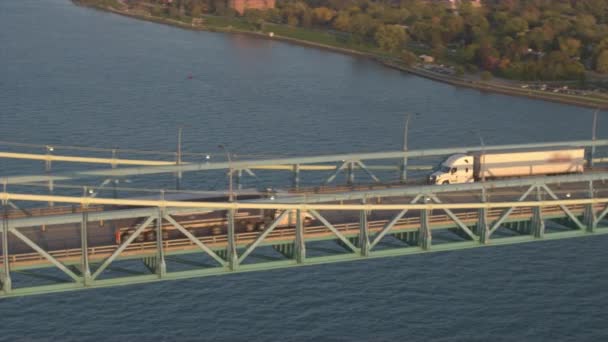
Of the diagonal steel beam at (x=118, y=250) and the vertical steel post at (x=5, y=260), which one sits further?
the diagonal steel beam at (x=118, y=250)

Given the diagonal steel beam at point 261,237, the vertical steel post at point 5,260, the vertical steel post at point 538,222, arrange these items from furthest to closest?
the vertical steel post at point 538,222
the diagonal steel beam at point 261,237
the vertical steel post at point 5,260

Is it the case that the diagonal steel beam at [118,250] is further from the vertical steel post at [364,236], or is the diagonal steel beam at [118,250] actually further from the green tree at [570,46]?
the green tree at [570,46]

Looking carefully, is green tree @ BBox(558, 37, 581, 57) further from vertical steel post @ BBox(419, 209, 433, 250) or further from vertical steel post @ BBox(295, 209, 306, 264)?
vertical steel post @ BBox(295, 209, 306, 264)

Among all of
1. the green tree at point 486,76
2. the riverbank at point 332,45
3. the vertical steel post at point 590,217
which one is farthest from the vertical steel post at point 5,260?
the green tree at point 486,76

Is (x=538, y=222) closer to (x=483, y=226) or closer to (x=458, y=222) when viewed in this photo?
(x=483, y=226)

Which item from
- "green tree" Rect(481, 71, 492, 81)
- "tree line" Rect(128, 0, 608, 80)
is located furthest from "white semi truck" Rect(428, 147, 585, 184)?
"tree line" Rect(128, 0, 608, 80)

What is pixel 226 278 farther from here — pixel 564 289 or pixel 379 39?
pixel 379 39

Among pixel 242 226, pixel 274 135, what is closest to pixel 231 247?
pixel 242 226

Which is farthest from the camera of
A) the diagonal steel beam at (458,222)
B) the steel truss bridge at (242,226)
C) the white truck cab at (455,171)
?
the white truck cab at (455,171)
